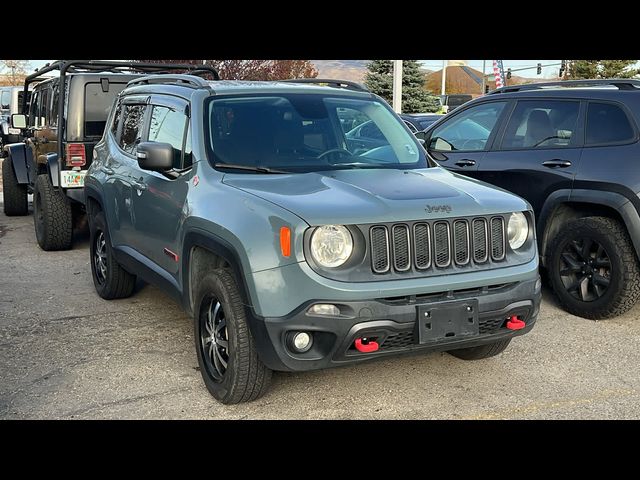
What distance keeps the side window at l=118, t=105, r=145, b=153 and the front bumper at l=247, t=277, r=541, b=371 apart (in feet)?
8.30

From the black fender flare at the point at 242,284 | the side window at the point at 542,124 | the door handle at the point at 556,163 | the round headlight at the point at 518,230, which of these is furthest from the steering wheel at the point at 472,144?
the black fender flare at the point at 242,284

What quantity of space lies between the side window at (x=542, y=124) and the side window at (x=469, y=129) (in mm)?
232

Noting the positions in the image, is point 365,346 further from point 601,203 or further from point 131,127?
point 131,127

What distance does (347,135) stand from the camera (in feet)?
16.8

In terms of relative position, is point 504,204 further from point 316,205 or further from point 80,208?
point 80,208

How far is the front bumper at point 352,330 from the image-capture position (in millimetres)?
3584

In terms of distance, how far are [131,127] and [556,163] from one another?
349 centimetres

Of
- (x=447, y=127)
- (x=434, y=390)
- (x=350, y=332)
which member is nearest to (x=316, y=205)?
(x=350, y=332)

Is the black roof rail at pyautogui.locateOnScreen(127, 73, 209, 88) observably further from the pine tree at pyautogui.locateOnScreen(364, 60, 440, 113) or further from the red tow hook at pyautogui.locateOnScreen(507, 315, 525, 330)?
the pine tree at pyautogui.locateOnScreen(364, 60, 440, 113)

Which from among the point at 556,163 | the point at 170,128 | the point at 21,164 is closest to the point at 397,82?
the point at 21,164

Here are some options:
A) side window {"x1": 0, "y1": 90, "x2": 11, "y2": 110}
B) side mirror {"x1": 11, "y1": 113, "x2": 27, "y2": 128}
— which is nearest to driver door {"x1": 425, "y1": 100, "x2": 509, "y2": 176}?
side mirror {"x1": 11, "y1": 113, "x2": 27, "y2": 128}

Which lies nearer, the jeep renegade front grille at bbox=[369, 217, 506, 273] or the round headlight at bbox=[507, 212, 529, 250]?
the jeep renegade front grille at bbox=[369, 217, 506, 273]

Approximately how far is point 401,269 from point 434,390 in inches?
40.9

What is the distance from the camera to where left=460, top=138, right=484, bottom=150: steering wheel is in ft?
22.4
